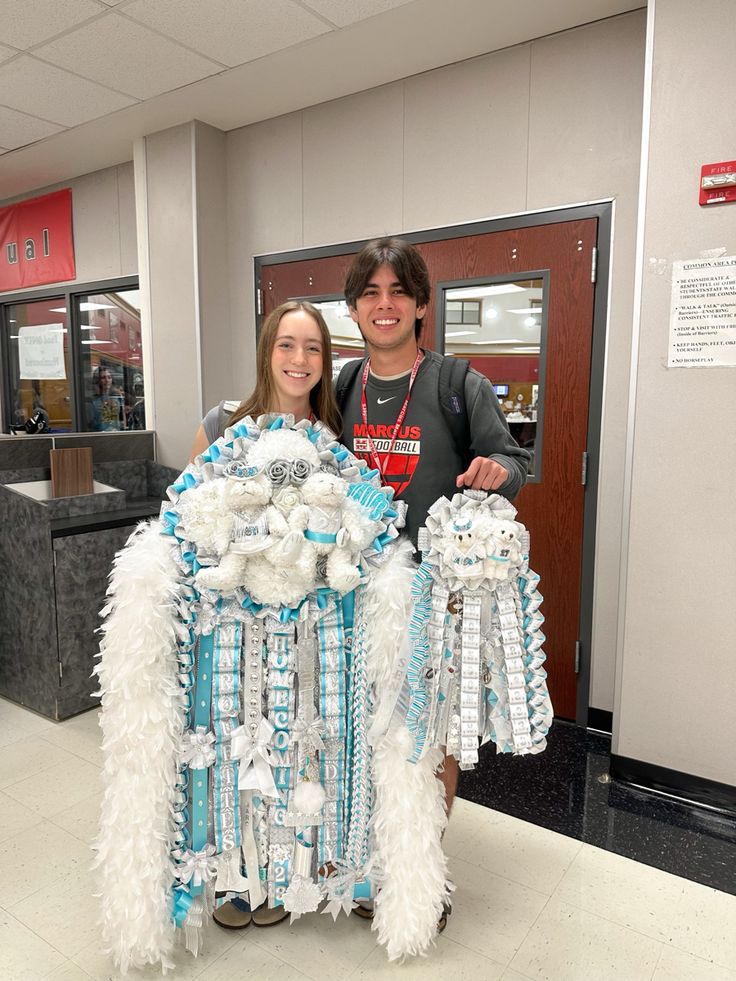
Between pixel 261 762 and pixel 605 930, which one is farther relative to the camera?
pixel 605 930

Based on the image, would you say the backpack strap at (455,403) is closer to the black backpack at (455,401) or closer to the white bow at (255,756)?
the black backpack at (455,401)

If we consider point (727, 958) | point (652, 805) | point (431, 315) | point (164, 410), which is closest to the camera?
point (727, 958)

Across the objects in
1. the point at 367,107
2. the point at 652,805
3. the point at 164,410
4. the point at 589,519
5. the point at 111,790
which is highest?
the point at 367,107

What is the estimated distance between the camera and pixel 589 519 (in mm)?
2646

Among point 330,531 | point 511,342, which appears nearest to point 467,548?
point 330,531

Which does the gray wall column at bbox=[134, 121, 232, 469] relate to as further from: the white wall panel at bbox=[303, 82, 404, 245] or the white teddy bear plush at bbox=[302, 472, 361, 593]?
the white teddy bear plush at bbox=[302, 472, 361, 593]

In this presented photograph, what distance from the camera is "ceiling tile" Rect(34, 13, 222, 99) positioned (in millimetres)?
2492

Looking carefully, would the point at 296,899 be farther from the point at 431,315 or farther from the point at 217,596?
the point at 431,315

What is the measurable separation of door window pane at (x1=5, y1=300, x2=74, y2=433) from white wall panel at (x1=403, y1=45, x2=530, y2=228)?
277 centimetres

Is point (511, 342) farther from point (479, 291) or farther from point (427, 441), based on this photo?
point (427, 441)

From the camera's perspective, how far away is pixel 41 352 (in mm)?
4656

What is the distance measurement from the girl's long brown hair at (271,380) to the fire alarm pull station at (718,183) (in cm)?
132

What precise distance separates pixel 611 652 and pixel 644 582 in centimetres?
52

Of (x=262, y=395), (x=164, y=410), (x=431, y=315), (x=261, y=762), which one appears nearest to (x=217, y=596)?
(x=261, y=762)
